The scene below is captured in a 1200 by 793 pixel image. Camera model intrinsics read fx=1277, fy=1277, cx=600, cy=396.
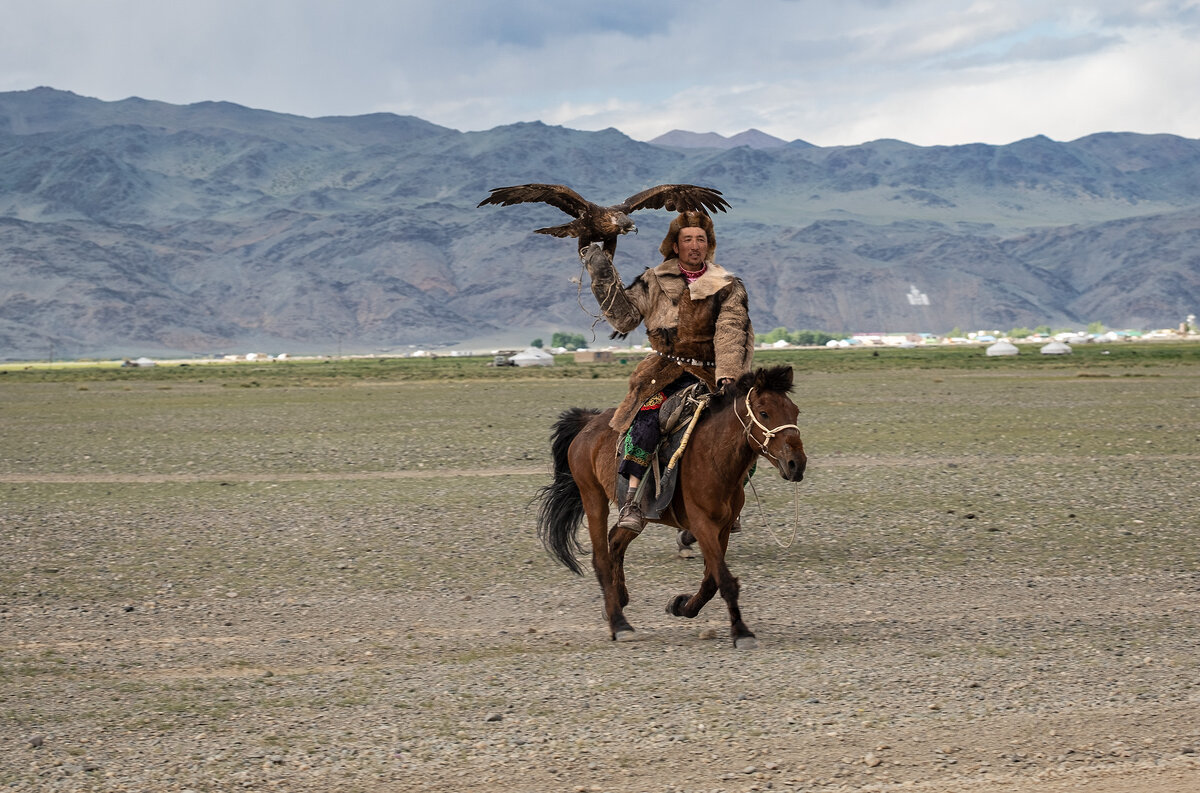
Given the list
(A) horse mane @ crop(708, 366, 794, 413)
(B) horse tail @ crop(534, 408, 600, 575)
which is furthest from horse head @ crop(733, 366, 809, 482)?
(B) horse tail @ crop(534, 408, 600, 575)

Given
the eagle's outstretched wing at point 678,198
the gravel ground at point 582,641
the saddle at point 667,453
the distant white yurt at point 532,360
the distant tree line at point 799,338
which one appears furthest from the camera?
the distant tree line at point 799,338

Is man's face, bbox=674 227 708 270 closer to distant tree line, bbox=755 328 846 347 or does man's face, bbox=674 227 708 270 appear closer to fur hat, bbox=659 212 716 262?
fur hat, bbox=659 212 716 262

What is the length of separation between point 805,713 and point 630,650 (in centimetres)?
165

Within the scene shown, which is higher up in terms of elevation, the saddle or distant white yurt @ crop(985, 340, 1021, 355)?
distant white yurt @ crop(985, 340, 1021, 355)

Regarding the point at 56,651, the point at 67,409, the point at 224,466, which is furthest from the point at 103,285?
the point at 56,651

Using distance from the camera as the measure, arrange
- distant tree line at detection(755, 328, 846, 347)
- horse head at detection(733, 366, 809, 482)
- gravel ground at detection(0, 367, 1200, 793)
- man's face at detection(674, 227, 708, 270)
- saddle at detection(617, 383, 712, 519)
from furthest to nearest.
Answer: distant tree line at detection(755, 328, 846, 347) → man's face at detection(674, 227, 708, 270) → saddle at detection(617, 383, 712, 519) → horse head at detection(733, 366, 809, 482) → gravel ground at detection(0, 367, 1200, 793)

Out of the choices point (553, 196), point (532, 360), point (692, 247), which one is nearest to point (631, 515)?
point (692, 247)

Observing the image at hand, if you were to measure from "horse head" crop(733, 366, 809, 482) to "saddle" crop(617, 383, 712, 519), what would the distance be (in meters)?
0.42

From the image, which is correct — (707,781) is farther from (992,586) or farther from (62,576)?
(62,576)

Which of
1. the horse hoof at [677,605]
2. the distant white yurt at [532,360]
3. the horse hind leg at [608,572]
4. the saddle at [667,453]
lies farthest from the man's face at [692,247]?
the distant white yurt at [532,360]

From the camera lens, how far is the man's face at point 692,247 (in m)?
7.98

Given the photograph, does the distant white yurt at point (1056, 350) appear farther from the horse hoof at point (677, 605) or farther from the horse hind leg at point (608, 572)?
the horse hoof at point (677, 605)

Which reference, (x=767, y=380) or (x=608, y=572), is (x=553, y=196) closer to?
(x=767, y=380)

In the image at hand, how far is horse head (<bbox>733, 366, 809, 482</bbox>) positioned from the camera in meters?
6.96
